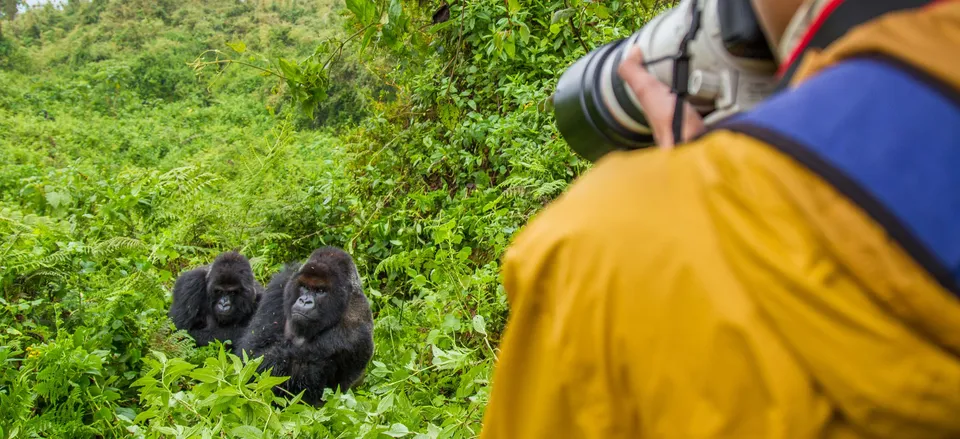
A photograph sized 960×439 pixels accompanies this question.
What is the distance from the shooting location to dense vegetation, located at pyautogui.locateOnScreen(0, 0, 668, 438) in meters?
2.10

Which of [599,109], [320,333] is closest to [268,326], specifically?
[320,333]

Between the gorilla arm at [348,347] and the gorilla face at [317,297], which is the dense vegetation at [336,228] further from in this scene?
the gorilla face at [317,297]

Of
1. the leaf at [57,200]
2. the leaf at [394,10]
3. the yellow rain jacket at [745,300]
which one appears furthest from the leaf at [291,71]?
the leaf at [57,200]

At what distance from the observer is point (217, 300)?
→ 4.06 meters

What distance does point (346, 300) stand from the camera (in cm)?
360

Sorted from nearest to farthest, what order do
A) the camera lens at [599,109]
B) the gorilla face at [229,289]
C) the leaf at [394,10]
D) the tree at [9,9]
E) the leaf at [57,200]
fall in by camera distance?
1. the camera lens at [599,109]
2. the leaf at [394,10]
3. the gorilla face at [229,289]
4. the leaf at [57,200]
5. the tree at [9,9]

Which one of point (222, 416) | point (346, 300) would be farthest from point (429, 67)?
point (222, 416)

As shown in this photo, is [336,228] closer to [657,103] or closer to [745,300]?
[657,103]

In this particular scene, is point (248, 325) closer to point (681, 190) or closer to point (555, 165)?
point (555, 165)

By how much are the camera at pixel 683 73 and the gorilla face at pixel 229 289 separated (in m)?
3.29

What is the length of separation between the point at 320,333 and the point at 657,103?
2.93m

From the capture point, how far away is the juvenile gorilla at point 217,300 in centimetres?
402

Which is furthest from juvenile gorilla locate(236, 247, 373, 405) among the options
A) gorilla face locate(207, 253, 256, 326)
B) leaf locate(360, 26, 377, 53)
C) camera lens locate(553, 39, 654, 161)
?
camera lens locate(553, 39, 654, 161)

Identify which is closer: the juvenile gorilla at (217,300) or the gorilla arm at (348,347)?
the gorilla arm at (348,347)
